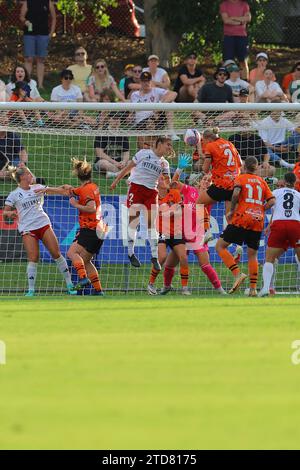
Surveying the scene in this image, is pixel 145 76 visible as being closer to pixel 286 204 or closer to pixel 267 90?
pixel 267 90

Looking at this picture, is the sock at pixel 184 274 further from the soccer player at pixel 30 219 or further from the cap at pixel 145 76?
the cap at pixel 145 76

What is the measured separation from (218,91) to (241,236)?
6.49 meters

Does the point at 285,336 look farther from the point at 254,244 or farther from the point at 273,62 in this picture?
the point at 273,62

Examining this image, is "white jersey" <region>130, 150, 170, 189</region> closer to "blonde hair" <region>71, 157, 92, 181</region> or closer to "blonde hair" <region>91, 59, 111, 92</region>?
"blonde hair" <region>71, 157, 92, 181</region>

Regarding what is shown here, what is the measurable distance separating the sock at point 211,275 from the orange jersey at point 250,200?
1.13 metres

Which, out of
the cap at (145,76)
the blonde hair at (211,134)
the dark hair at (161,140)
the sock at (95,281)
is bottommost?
the sock at (95,281)

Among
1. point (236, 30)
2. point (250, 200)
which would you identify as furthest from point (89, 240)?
point (236, 30)

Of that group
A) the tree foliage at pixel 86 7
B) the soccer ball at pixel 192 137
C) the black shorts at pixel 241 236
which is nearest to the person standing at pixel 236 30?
the tree foliage at pixel 86 7

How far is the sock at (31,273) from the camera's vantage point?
17578 millimetres

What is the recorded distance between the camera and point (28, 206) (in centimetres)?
1769

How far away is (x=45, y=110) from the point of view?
721 inches

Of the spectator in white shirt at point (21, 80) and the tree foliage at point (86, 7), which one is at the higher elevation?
the tree foliage at point (86, 7)

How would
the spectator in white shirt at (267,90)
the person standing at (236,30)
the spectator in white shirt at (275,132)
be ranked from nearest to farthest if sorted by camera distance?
the spectator in white shirt at (275,132), the spectator in white shirt at (267,90), the person standing at (236,30)

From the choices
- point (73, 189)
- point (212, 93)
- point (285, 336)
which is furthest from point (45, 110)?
point (285, 336)
